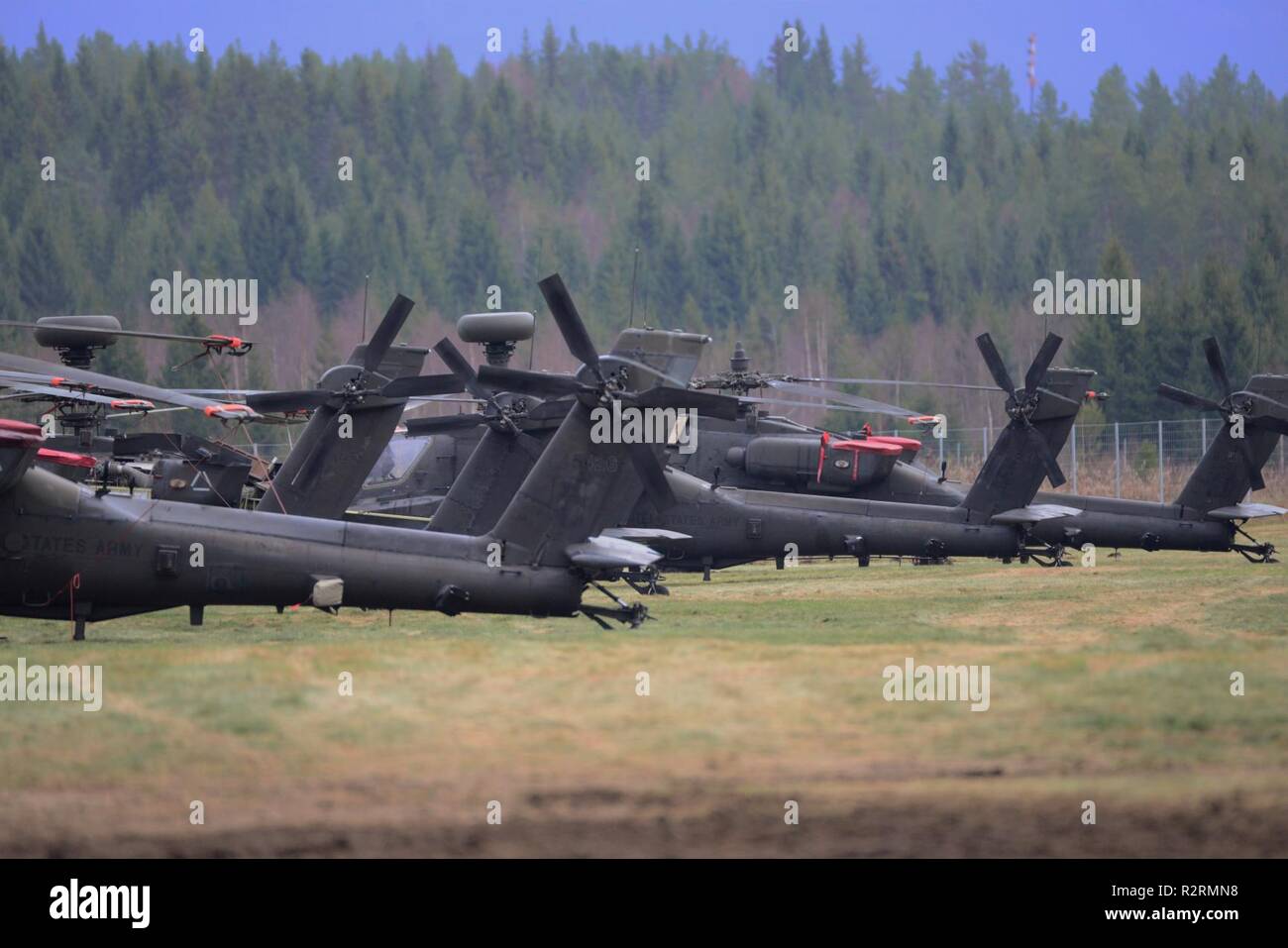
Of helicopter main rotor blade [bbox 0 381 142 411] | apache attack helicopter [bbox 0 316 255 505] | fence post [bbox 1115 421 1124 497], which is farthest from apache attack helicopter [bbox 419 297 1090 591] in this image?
fence post [bbox 1115 421 1124 497]

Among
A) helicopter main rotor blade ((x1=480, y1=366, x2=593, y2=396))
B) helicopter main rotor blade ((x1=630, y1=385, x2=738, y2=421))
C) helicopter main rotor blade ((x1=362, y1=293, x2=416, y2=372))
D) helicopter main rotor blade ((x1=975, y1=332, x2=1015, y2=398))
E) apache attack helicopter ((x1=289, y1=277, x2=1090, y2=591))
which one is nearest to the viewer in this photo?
helicopter main rotor blade ((x1=630, y1=385, x2=738, y2=421))

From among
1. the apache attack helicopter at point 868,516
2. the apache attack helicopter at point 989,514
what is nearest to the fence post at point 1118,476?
the apache attack helicopter at point 989,514

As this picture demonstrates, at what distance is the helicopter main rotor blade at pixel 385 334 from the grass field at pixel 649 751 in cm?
563

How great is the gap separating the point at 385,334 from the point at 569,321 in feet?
15.6

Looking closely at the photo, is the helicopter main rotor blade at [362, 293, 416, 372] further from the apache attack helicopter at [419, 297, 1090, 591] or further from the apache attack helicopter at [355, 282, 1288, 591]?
the apache attack helicopter at [419, 297, 1090, 591]

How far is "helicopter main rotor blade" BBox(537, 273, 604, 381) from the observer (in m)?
14.8

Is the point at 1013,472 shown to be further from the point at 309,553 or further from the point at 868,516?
the point at 309,553

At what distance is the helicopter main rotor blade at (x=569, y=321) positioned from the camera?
14789 mm

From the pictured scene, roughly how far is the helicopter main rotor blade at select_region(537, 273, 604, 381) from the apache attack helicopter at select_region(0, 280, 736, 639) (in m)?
0.15

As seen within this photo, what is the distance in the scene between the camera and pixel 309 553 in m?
15.6

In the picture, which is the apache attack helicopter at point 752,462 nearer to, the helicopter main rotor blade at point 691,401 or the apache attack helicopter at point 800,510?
the apache attack helicopter at point 800,510
